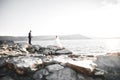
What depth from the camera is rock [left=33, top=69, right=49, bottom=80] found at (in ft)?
26.3

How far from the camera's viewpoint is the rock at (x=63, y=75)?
783 cm

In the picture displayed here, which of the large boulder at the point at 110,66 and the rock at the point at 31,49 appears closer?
the large boulder at the point at 110,66

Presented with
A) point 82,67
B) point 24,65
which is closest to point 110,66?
point 82,67

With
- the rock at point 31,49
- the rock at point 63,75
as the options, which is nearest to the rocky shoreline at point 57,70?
the rock at point 63,75

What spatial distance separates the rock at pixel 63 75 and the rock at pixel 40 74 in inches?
10.4

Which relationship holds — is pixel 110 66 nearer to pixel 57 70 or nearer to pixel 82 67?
pixel 82 67

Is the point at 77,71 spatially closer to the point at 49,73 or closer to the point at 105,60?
the point at 49,73

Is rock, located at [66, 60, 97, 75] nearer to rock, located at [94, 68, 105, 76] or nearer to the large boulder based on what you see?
rock, located at [94, 68, 105, 76]

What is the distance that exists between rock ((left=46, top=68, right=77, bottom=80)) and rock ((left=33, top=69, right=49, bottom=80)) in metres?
0.26

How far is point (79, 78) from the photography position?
7.86m

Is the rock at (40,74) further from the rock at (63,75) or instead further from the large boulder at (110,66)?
the large boulder at (110,66)

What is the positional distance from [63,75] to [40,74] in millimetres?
1094

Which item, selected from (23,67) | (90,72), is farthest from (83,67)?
(23,67)

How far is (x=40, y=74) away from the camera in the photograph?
26.7 feet
